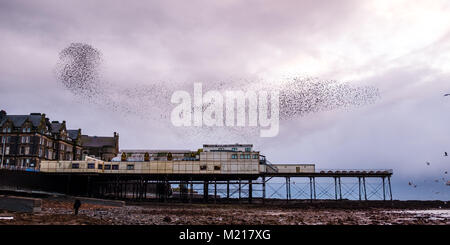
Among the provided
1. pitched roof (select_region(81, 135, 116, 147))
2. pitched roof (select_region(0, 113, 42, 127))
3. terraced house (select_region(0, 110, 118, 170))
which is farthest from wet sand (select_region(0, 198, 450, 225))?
pitched roof (select_region(81, 135, 116, 147))

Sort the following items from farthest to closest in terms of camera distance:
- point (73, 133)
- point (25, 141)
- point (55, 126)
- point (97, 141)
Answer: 1. point (97, 141)
2. point (73, 133)
3. point (55, 126)
4. point (25, 141)

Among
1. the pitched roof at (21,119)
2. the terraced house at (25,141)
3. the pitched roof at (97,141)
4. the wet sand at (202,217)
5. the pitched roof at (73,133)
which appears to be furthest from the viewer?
the pitched roof at (97,141)

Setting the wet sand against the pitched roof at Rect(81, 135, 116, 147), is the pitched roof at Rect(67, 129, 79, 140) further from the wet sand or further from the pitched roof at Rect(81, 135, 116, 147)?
the wet sand

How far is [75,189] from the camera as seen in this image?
2982 inches

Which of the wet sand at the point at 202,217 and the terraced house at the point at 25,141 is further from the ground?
the terraced house at the point at 25,141

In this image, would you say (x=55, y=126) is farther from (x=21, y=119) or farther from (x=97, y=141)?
(x=97, y=141)

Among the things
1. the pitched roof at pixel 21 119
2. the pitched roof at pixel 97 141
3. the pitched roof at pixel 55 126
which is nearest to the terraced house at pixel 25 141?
the pitched roof at pixel 21 119

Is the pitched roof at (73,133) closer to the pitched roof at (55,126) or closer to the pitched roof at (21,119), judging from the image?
the pitched roof at (55,126)

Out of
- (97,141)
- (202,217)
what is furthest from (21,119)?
(202,217)

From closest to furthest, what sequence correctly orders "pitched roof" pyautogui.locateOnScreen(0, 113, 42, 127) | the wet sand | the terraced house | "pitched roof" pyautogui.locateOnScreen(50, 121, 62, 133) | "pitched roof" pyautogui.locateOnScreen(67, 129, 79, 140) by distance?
1. the wet sand
2. the terraced house
3. "pitched roof" pyautogui.locateOnScreen(0, 113, 42, 127)
4. "pitched roof" pyautogui.locateOnScreen(50, 121, 62, 133)
5. "pitched roof" pyautogui.locateOnScreen(67, 129, 79, 140)
